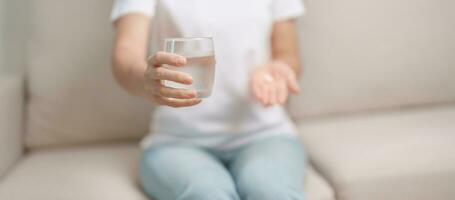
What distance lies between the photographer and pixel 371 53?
1604mm

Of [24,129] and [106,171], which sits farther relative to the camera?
[24,129]

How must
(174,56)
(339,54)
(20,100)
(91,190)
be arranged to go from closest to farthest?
1. (174,56)
2. (91,190)
3. (20,100)
4. (339,54)

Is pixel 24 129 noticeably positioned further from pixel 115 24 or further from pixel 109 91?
pixel 115 24

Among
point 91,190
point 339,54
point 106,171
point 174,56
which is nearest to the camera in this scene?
point 174,56

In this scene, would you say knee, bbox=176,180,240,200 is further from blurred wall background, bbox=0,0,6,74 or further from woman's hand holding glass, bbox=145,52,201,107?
blurred wall background, bbox=0,0,6,74

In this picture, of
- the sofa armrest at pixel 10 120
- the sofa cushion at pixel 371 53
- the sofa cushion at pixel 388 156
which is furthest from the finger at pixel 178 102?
the sofa cushion at pixel 371 53

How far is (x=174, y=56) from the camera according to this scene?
904 millimetres

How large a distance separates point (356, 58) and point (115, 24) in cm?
66

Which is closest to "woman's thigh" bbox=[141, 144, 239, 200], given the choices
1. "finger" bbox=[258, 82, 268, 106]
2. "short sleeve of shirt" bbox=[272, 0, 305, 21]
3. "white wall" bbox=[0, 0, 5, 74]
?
"finger" bbox=[258, 82, 268, 106]

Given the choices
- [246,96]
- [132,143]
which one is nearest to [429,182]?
[246,96]

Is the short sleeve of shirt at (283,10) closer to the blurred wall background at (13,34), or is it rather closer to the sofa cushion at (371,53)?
the sofa cushion at (371,53)

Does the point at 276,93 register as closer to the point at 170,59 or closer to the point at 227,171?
the point at 227,171

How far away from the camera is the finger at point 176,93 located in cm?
92

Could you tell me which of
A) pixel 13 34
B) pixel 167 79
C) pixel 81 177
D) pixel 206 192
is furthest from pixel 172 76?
pixel 13 34
